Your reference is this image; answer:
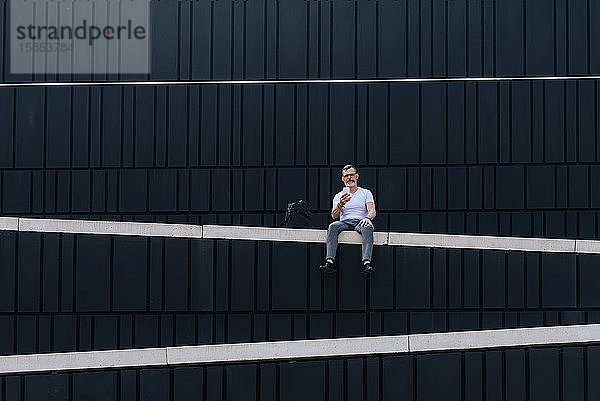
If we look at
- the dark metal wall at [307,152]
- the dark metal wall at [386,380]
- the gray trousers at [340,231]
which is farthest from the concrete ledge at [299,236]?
the dark metal wall at [386,380]

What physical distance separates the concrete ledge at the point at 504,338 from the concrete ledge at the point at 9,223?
5.78m

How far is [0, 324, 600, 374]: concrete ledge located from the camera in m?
10.0

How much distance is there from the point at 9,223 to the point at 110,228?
4.95ft

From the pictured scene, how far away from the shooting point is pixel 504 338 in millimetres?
10125

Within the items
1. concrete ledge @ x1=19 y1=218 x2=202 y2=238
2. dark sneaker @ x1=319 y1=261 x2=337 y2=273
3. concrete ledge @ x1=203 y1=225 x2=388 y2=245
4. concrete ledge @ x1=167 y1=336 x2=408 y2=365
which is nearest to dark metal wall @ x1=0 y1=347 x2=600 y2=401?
concrete ledge @ x1=167 y1=336 x2=408 y2=365

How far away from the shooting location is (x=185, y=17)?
1157cm

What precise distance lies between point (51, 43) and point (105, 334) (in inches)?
183

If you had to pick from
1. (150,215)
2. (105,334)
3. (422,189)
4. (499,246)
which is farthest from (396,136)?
(105,334)

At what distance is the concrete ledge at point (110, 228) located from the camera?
35.2ft

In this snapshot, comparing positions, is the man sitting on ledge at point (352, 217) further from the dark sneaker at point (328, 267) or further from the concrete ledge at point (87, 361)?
the concrete ledge at point (87, 361)

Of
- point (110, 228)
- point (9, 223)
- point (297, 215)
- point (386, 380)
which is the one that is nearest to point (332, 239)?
point (297, 215)

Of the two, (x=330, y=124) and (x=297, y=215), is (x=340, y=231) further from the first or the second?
(x=330, y=124)

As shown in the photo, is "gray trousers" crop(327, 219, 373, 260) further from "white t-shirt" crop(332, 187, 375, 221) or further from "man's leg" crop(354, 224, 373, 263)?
"white t-shirt" crop(332, 187, 375, 221)

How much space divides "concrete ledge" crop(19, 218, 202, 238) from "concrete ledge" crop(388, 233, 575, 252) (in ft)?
9.91
